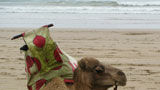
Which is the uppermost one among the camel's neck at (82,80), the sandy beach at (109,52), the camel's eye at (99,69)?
the camel's eye at (99,69)

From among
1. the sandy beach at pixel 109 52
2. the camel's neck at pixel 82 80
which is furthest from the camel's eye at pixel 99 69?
the sandy beach at pixel 109 52

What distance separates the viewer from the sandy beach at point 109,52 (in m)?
7.68

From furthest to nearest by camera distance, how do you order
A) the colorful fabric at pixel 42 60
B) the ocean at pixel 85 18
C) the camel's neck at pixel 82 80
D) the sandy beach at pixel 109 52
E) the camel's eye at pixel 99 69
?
the ocean at pixel 85 18
the sandy beach at pixel 109 52
the colorful fabric at pixel 42 60
the camel's eye at pixel 99 69
the camel's neck at pixel 82 80

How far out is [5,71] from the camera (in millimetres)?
8430

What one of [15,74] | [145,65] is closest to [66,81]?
[15,74]

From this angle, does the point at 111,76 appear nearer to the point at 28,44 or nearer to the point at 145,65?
the point at 28,44

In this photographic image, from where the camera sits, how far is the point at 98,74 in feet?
11.3

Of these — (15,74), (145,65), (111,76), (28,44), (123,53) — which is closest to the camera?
(111,76)

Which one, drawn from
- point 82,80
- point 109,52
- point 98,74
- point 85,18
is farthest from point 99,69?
point 85,18

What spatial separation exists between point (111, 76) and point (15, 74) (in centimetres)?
508

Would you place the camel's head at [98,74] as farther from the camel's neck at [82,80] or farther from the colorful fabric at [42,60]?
the colorful fabric at [42,60]

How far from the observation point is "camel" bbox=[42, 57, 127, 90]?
10.9 feet

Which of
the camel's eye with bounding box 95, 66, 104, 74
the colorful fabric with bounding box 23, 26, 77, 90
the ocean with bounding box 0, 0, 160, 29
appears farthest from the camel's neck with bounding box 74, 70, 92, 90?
the ocean with bounding box 0, 0, 160, 29

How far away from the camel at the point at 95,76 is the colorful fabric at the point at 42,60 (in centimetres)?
44
